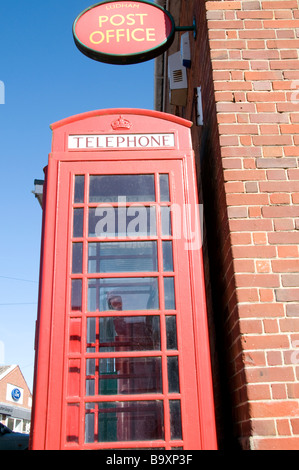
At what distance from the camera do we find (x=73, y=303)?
258cm

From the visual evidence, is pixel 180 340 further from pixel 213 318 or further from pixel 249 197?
pixel 249 197

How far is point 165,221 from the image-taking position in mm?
2766

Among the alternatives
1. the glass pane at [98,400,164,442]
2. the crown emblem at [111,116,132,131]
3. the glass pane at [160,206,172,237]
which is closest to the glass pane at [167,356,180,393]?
the glass pane at [98,400,164,442]

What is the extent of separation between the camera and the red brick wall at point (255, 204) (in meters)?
2.23

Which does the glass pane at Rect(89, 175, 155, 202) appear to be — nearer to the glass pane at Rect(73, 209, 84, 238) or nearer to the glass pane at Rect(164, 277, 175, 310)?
the glass pane at Rect(73, 209, 84, 238)

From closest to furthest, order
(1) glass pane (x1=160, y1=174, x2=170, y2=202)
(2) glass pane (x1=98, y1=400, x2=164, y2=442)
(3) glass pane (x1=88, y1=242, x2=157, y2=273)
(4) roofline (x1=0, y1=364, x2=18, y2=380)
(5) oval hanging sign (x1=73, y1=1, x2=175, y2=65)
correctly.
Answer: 1. (2) glass pane (x1=98, y1=400, x2=164, y2=442)
2. (3) glass pane (x1=88, y1=242, x2=157, y2=273)
3. (1) glass pane (x1=160, y1=174, x2=170, y2=202)
4. (5) oval hanging sign (x1=73, y1=1, x2=175, y2=65)
5. (4) roofline (x1=0, y1=364, x2=18, y2=380)

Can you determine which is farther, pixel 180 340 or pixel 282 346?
pixel 180 340

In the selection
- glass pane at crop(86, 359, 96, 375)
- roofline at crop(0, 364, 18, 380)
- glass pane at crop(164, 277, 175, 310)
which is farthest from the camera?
roofline at crop(0, 364, 18, 380)

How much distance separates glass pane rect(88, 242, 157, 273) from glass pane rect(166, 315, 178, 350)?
13.9 inches

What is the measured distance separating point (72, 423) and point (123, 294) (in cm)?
81

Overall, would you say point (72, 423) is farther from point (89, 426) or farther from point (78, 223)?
point (78, 223)

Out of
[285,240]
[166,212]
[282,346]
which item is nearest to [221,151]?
[166,212]

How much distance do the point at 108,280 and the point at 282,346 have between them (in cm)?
114

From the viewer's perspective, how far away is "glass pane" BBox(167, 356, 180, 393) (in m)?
2.38
